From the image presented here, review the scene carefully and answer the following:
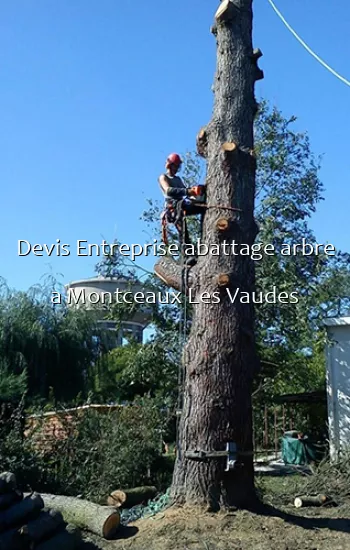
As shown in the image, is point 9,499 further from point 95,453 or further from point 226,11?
point 226,11

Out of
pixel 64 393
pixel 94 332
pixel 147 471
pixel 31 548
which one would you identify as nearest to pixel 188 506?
pixel 31 548

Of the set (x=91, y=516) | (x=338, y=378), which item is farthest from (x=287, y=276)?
(x=91, y=516)

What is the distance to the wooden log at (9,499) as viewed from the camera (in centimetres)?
568

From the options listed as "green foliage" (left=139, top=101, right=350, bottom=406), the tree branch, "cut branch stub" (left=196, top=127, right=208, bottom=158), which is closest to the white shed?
"green foliage" (left=139, top=101, right=350, bottom=406)

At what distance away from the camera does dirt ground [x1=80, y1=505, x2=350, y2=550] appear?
537 centimetres

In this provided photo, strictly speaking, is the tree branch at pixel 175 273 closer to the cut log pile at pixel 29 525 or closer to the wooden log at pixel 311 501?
the cut log pile at pixel 29 525

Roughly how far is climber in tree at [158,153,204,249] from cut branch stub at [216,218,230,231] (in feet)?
1.38

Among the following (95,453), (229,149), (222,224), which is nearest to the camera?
(222,224)

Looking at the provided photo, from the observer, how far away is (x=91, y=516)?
6340mm

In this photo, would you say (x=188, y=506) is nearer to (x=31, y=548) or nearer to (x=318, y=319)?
(x=31, y=548)

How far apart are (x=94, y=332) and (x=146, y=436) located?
8573 millimetres

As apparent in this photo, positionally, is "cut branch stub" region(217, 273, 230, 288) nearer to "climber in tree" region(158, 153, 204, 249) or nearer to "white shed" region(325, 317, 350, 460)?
"climber in tree" region(158, 153, 204, 249)

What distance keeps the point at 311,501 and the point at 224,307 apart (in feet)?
9.73

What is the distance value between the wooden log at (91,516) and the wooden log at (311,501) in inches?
92.9
